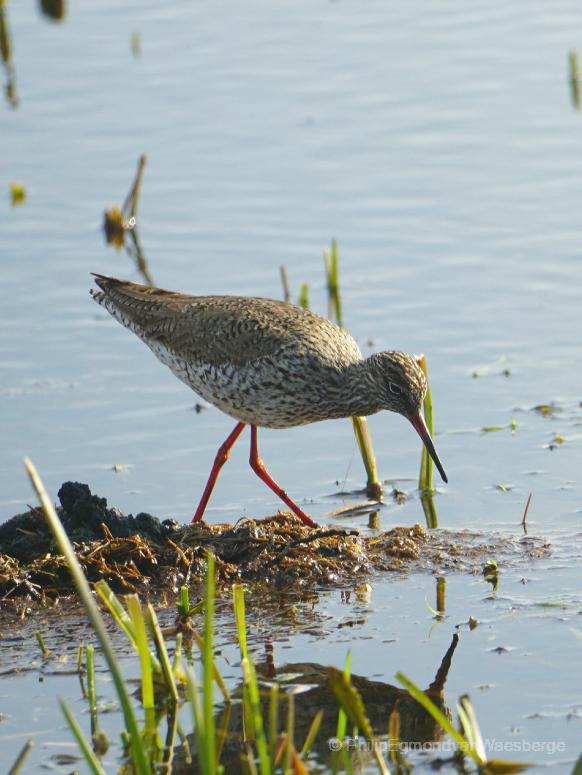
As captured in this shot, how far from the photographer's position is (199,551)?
820 centimetres

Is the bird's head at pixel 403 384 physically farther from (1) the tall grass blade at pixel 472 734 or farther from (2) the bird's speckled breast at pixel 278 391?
(1) the tall grass blade at pixel 472 734

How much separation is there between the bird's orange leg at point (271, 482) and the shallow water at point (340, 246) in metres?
0.29

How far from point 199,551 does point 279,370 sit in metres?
1.36

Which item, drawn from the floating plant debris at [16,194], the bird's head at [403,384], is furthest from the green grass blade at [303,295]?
the floating plant debris at [16,194]

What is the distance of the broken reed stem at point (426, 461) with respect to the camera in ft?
30.1

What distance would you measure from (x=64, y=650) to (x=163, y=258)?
6416mm

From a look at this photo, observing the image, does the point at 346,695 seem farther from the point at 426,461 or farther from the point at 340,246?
the point at 340,246

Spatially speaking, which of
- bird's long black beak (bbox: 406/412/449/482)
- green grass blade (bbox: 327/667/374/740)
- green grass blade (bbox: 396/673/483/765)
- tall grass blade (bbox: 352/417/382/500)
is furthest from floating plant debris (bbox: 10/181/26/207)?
green grass blade (bbox: 327/667/374/740)

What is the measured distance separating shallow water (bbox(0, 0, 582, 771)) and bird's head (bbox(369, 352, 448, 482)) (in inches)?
34.3

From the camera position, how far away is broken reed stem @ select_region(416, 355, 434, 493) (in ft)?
30.1

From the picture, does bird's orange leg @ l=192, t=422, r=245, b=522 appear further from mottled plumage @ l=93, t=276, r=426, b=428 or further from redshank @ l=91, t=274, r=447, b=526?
mottled plumage @ l=93, t=276, r=426, b=428

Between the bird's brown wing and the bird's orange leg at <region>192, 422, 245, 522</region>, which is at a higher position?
the bird's brown wing

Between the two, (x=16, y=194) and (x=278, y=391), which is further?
(x=16, y=194)

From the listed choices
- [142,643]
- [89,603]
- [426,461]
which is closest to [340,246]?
[426,461]
